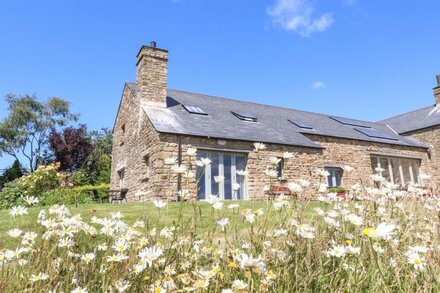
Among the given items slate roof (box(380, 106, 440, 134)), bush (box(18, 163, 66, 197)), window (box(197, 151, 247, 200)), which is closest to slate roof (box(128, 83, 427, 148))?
window (box(197, 151, 247, 200))

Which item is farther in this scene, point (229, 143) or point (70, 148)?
point (70, 148)

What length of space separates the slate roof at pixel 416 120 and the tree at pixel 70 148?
24.8 meters

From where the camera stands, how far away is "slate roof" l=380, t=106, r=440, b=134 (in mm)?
21720

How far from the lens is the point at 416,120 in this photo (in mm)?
23438

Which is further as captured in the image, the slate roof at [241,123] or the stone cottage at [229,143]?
the slate roof at [241,123]

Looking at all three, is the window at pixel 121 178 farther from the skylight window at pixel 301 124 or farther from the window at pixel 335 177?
the window at pixel 335 177

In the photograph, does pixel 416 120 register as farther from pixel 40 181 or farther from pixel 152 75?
pixel 40 181

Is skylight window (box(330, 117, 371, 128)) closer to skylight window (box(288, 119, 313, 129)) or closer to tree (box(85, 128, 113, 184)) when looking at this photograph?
skylight window (box(288, 119, 313, 129))

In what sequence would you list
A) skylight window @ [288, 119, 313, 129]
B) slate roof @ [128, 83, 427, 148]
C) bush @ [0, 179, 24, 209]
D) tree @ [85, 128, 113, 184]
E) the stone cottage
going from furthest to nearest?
1. tree @ [85, 128, 113, 184]
2. skylight window @ [288, 119, 313, 129]
3. bush @ [0, 179, 24, 209]
4. slate roof @ [128, 83, 427, 148]
5. the stone cottage

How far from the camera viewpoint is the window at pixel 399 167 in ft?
62.0

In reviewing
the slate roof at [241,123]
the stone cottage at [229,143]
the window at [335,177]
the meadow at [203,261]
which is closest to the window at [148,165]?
the stone cottage at [229,143]

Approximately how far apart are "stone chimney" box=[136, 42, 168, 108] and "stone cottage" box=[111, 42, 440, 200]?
0.04 m

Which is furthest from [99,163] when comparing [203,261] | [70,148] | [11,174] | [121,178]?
[203,261]

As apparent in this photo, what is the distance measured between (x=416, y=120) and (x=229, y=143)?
669 inches
